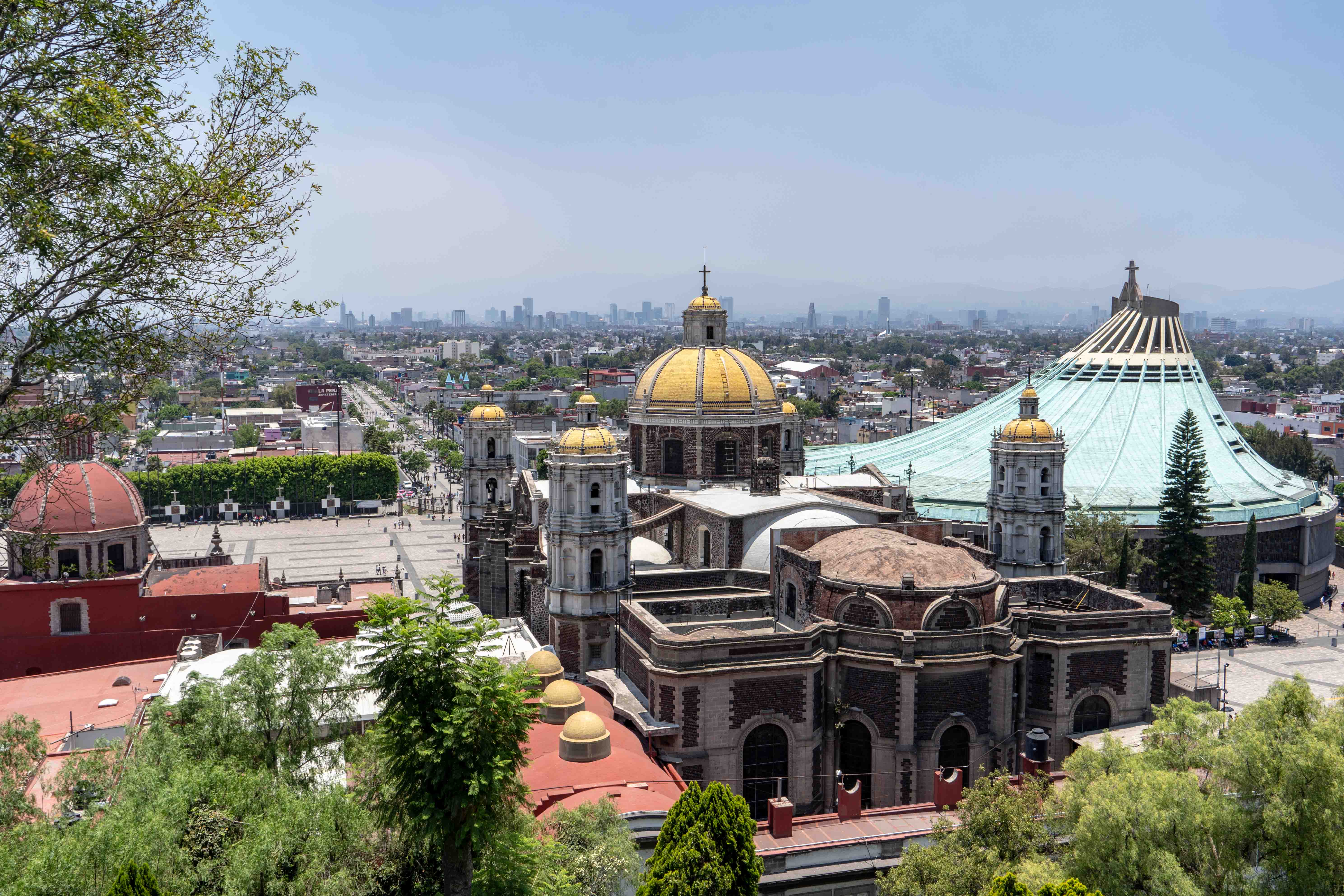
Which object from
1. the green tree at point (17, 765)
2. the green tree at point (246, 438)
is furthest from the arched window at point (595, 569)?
the green tree at point (246, 438)

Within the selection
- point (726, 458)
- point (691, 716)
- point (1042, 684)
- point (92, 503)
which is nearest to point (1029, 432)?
point (726, 458)

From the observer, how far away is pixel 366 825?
53.8ft

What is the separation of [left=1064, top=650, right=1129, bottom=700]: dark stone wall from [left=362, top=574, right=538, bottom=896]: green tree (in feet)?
52.0

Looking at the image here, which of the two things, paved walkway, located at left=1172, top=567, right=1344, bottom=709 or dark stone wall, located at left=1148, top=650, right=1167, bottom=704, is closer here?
dark stone wall, located at left=1148, top=650, right=1167, bottom=704

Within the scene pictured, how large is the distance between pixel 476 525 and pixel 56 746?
1907 centimetres

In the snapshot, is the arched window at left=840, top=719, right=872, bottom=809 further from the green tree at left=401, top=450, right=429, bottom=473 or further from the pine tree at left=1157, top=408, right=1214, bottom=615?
the green tree at left=401, top=450, right=429, bottom=473

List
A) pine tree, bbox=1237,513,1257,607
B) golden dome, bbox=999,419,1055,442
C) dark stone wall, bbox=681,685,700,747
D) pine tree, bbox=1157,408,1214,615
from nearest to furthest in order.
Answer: dark stone wall, bbox=681,685,700,747
golden dome, bbox=999,419,1055,442
pine tree, bbox=1157,408,1214,615
pine tree, bbox=1237,513,1257,607

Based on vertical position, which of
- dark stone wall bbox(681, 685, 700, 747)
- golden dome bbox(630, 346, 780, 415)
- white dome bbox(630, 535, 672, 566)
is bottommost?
dark stone wall bbox(681, 685, 700, 747)

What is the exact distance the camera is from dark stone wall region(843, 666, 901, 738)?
24859 mm

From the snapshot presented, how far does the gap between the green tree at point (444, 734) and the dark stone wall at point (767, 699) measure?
9020mm

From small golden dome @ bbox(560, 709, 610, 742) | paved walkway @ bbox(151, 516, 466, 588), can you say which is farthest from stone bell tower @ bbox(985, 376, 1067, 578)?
paved walkway @ bbox(151, 516, 466, 588)

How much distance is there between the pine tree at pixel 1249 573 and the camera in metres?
44.7

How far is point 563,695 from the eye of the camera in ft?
82.0

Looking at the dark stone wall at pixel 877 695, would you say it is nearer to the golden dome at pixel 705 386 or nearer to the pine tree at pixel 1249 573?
the golden dome at pixel 705 386
